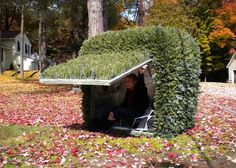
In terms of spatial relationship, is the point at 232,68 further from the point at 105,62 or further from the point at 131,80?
the point at 105,62

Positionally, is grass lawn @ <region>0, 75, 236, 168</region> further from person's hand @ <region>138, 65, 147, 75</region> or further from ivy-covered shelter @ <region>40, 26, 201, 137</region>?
person's hand @ <region>138, 65, 147, 75</region>

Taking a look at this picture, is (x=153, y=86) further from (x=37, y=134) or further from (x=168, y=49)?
(x=37, y=134)

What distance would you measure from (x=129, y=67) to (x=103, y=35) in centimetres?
213

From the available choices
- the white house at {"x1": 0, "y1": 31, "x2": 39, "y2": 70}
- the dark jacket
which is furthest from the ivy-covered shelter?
the white house at {"x1": 0, "y1": 31, "x2": 39, "y2": 70}

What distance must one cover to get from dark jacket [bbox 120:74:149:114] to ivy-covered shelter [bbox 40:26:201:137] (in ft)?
1.17

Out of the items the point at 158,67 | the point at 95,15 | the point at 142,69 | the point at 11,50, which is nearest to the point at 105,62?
the point at 142,69

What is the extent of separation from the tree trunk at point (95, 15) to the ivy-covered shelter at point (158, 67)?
7.85 metres

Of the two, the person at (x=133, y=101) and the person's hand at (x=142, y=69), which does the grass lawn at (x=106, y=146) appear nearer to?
the person at (x=133, y=101)

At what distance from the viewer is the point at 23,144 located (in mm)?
8844

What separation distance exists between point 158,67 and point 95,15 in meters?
9.27

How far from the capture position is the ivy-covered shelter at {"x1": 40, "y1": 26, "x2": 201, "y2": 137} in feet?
28.4

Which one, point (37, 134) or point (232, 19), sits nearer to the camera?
point (37, 134)

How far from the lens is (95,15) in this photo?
1805 cm

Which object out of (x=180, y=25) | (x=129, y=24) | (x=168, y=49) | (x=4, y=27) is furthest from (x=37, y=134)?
(x=4, y=27)
